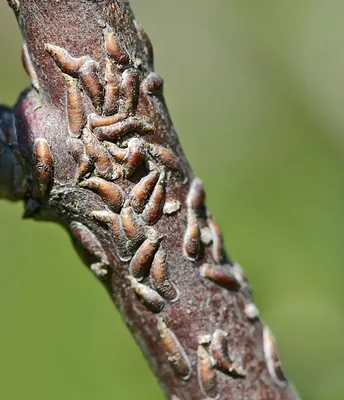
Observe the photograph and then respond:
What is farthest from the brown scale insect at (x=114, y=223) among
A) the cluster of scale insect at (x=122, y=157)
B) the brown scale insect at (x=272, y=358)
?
the brown scale insect at (x=272, y=358)

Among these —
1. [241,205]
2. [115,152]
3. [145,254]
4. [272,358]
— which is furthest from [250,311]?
[241,205]

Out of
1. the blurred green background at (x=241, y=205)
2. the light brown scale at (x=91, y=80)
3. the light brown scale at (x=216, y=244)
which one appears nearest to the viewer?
the light brown scale at (x=91, y=80)

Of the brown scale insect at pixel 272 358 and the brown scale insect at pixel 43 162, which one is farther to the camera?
the brown scale insect at pixel 272 358

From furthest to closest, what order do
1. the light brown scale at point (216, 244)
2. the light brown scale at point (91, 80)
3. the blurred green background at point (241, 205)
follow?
the blurred green background at point (241, 205) < the light brown scale at point (216, 244) < the light brown scale at point (91, 80)

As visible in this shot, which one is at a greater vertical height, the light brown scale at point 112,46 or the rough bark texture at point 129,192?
the light brown scale at point 112,46

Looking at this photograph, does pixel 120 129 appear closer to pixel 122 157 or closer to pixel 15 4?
pixel 122 157

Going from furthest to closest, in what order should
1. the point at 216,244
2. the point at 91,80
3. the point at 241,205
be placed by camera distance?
the point at 241,205
the point at 216,244
the point at 91,80

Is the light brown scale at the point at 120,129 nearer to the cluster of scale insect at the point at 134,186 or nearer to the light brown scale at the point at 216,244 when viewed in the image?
the cluster of scale insect at the point at 134,186
